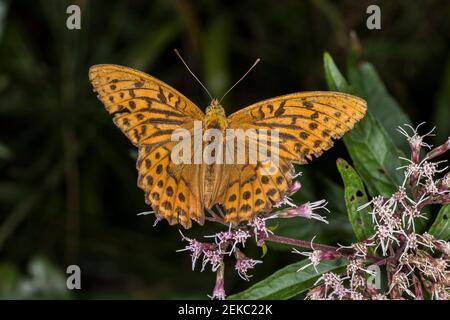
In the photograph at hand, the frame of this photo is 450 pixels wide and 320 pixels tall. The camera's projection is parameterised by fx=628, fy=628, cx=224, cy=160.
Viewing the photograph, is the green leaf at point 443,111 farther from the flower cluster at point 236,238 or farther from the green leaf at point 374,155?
→ the flower cluster at point 236,238

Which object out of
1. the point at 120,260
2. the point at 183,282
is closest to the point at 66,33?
the point at 120,260

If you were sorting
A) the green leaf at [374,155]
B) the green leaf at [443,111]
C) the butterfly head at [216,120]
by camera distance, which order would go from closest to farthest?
the butterfly head at [216,120], the green leaf at [374,155], the green leaf at [443,111]

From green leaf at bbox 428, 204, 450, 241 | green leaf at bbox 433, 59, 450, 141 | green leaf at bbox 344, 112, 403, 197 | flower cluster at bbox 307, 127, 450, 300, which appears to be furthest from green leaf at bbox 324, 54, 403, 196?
green leaf at bbox 433, 59, 450, 141

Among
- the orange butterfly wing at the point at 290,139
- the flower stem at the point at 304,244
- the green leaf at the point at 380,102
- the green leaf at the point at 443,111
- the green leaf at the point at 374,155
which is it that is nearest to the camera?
the orange butterfly wing at the point at 290,139

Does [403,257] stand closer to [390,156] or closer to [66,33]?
[390,156]

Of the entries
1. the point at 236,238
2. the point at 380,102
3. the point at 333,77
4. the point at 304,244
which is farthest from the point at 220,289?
the point at 380,102

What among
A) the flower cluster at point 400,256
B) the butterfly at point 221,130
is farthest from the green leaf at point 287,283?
Answer: the butterfly at point 221,130
